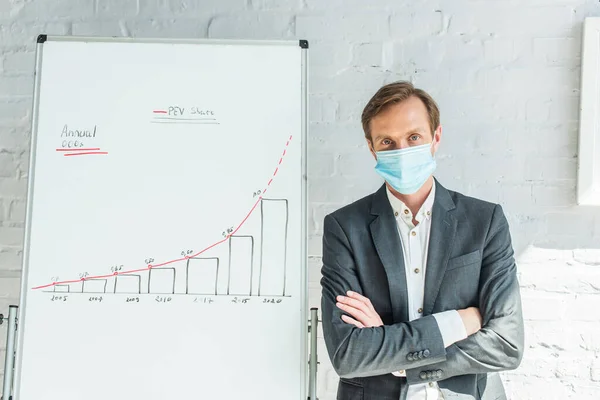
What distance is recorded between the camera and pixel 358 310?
59.6 inches

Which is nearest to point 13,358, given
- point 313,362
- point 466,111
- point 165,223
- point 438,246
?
point 165,223

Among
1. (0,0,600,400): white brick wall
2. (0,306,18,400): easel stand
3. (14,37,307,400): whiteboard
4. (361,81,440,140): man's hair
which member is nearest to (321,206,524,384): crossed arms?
(14,37,307,400): whiteboard

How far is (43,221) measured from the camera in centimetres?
166

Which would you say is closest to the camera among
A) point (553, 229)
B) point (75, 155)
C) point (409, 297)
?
point (409, 297)

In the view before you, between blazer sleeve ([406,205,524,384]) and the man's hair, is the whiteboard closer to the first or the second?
the man's hair

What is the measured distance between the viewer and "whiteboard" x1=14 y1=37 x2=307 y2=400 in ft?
5.30

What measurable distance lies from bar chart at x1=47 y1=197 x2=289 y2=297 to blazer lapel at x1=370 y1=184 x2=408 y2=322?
251mm

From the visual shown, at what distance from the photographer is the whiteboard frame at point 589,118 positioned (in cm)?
198

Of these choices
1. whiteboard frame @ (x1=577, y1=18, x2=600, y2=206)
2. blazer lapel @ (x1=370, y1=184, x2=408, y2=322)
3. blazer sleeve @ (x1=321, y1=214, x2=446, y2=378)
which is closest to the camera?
blazer sleeve @ (x1=321, y1=214, x2=446, y2=378)

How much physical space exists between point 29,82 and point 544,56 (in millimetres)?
1769

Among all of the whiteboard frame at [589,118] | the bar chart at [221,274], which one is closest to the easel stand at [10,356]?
the bar chart at [221,274]

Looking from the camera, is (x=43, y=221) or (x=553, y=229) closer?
(x=43, y=221)

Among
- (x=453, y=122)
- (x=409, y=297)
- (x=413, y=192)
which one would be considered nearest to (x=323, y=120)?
(x=453, y=122)

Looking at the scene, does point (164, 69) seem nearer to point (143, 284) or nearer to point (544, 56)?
point (143, 284)
